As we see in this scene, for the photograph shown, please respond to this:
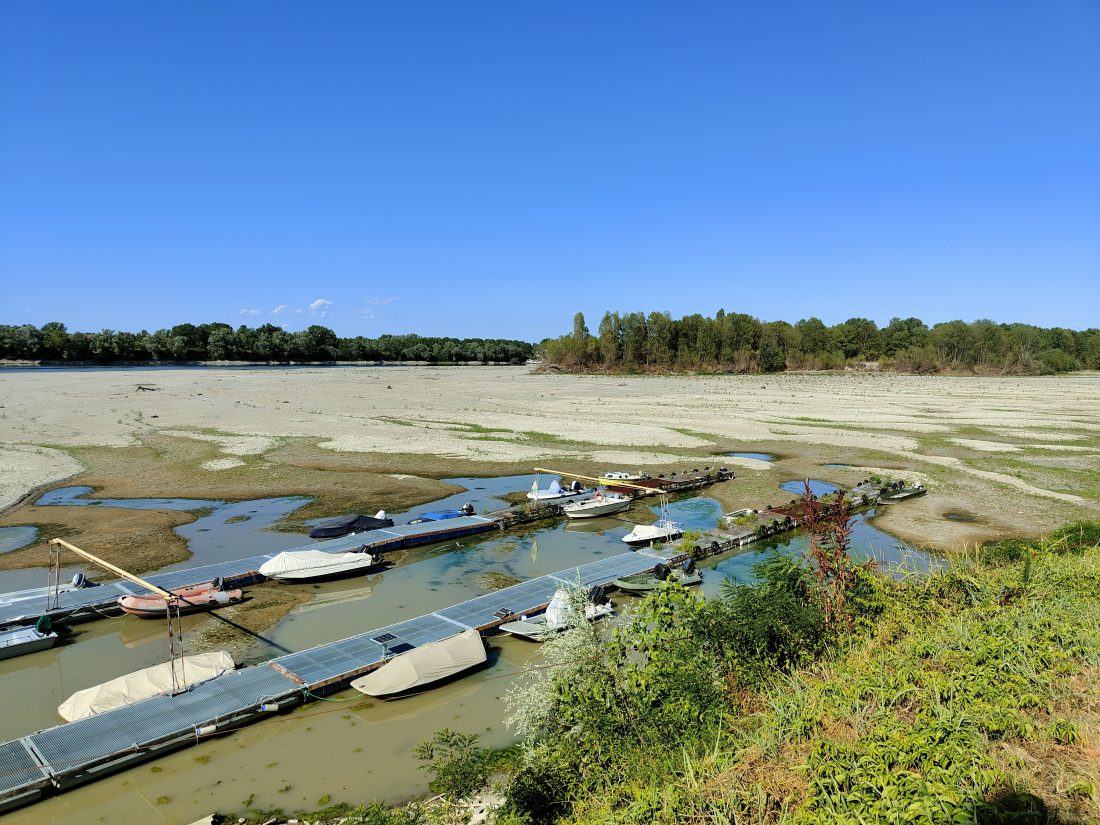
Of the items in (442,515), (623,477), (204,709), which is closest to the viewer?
(204,709)

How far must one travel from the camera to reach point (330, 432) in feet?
255

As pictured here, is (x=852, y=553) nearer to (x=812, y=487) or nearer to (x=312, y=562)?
(x=812, y=487)

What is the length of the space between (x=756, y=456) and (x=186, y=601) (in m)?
52.0

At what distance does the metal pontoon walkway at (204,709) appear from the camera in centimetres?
1777

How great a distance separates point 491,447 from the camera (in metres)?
68.1

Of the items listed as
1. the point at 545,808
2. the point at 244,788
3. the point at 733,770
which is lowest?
the point at 244,788

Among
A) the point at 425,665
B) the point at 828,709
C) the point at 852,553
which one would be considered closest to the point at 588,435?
the point at 852,553

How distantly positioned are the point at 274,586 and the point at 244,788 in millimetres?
16194

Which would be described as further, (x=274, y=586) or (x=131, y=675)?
(x=274, y=586)

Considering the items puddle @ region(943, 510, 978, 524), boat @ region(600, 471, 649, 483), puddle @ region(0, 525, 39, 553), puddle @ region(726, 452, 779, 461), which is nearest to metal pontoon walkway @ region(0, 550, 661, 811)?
boat @ region(600, 471, 649, 483)

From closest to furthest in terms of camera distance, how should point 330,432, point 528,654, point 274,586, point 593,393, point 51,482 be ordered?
point 528,654
point 274,586
point 51,482
point 330,432
point 593,393

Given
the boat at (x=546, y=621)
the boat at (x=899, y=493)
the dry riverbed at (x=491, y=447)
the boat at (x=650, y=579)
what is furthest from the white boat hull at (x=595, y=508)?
the boat at (x=899, y=493)

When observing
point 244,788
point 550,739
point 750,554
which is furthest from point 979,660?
point 750,554

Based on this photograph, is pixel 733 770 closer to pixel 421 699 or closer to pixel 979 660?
pixel 979 660
